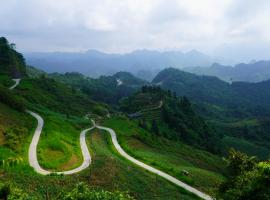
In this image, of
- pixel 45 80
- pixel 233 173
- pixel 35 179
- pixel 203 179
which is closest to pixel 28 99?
pixel 45 80

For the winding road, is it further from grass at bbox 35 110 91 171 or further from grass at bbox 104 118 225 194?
grass at bbox 104 118 225 194

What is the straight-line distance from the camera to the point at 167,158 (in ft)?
275

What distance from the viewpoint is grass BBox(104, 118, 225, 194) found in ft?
208

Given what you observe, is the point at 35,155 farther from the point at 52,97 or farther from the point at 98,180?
the point at 52,97

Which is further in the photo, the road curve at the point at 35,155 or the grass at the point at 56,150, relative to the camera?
the grass at the point at 56,150

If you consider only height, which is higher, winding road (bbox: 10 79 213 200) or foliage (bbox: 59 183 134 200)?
foliage (bbox: 59 183 134 200)

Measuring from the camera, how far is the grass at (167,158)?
6332 centimetres

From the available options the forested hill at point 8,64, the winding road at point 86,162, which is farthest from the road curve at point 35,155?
the forested hill at point 8,64

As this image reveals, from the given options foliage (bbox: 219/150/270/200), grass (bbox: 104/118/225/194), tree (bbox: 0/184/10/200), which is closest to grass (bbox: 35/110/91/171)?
grass (bbox: 104/118/225/194)

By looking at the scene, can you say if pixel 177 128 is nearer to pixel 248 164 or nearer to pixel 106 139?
pixel 106 139

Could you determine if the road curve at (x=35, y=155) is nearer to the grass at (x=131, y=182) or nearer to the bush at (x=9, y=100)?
the grass at (x=131, y=182)

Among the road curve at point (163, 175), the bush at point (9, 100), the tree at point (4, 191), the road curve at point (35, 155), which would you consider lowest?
the road curve at point (163, 175)

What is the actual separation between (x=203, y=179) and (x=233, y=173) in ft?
82.7

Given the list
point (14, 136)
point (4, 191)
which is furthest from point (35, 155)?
point (4, 191)
